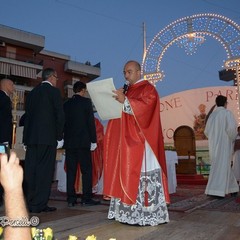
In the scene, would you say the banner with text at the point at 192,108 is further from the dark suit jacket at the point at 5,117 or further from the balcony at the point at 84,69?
the balcony at the point at 84,69

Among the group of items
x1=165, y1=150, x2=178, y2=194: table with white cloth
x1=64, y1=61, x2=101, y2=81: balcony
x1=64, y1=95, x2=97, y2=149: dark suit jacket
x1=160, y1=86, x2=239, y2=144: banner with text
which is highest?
x1=64, y1=61, x2=101, y2=81: balcony

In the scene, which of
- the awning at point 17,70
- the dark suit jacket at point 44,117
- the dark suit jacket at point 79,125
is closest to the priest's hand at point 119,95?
the dark suit jacket at point 44,117

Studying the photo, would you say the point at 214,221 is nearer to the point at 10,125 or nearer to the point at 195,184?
the point at 10,125

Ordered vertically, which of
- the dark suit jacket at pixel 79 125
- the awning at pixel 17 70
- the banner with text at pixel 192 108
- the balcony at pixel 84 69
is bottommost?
the dark suit jacket at pixel 79 125

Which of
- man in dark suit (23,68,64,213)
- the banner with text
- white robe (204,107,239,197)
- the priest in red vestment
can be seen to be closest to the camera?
the priest in red vestment

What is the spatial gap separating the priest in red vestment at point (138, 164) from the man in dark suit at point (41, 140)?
0.96 metres

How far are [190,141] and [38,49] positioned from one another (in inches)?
808

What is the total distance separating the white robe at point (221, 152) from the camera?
18.5ft

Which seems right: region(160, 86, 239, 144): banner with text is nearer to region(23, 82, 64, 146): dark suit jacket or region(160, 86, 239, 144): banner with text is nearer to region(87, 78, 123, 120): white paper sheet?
region(23, 82, 64, 146): dark suit jacket

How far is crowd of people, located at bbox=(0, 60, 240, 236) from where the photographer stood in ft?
10.9

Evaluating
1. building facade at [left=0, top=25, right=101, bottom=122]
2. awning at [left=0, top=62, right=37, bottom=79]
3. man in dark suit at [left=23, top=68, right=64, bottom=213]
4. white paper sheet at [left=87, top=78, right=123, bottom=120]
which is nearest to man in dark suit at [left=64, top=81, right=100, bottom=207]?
man in dark suit at [left=23, top=68, right=64, bottom=213]

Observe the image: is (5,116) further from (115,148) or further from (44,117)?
(115,148)

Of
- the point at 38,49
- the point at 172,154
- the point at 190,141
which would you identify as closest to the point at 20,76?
the point at 38,49

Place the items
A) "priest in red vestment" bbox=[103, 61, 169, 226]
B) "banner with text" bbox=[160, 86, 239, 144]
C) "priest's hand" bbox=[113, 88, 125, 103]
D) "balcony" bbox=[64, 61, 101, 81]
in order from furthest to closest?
"balcony" bbox=[64, 61, 101, 81]
"banner with text" bbox=[160, 86, 239, 144]
"priest's hand" bbox=[113, 88, 125, 103]
"priest in red vestment" bbox=[103, 61, 169, 226]
